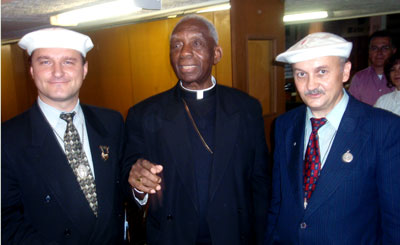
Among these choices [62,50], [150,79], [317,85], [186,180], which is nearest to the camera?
[317,85]

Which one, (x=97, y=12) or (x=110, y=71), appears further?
(x=110, y=71)

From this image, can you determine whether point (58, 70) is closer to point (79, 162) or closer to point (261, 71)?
point (79, 162)

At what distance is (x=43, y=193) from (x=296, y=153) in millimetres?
1424

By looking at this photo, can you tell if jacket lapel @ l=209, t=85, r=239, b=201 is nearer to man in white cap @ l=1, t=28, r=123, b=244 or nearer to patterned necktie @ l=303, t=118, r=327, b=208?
patterned necktie @ l=303, t=118, r=327, b=208

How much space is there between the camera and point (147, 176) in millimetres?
1619

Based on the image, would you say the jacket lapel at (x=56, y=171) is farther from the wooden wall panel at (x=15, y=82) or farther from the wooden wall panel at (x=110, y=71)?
the wooden wall panel at (x=15, y=82)

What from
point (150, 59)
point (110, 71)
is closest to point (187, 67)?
point (150, 59)

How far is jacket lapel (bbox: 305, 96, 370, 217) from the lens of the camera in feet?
4.96

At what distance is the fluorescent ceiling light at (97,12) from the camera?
3927 mm

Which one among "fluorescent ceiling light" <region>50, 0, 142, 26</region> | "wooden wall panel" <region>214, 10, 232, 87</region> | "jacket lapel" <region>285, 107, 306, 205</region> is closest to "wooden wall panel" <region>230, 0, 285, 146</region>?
"wooden wall panel" <region>214, 10, 232, 87</region>

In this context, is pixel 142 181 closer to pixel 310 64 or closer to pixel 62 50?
pixel 62 50

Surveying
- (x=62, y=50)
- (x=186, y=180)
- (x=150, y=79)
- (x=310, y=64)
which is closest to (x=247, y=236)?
(x=186, y=180)

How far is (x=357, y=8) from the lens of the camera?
5.61m

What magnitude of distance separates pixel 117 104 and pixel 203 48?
4301 mm
